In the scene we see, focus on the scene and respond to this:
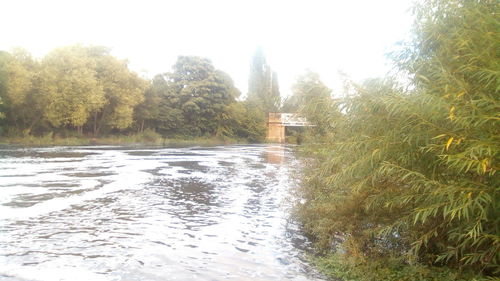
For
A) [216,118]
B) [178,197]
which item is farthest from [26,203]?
[216,118]

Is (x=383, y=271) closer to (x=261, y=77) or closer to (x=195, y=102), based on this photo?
(x=195, y=102)

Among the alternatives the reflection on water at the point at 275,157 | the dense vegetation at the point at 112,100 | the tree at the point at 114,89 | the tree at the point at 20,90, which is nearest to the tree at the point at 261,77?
the dense vegetation at the point at 112,100

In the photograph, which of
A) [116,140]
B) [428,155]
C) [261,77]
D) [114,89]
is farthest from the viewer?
[261,77]

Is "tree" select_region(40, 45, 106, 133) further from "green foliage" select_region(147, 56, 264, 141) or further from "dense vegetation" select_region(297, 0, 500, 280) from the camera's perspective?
"dense vegetation" select_region(297, 0, 500, 280)

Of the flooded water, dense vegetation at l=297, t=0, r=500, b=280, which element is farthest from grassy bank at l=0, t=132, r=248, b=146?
dense vegetation at l=297, t=0, r=500, b=280

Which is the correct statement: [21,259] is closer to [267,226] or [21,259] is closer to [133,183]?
[267,226]

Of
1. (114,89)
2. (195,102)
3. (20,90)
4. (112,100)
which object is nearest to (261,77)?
(195,102)

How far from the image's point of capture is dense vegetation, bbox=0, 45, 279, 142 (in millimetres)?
39312

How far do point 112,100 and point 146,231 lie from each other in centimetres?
4296

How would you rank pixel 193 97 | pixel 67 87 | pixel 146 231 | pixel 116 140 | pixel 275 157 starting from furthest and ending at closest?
1. pixel 193 97
2. pixel 116 140
3. pixel 67 87
4. pixel 275 157
5. pixel 146 231

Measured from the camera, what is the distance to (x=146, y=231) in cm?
909

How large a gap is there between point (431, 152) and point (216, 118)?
58570mm

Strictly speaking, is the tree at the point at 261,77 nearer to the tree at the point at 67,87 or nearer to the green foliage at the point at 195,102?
the green foliage at the point at 195,102

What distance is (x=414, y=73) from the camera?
18.4ft
